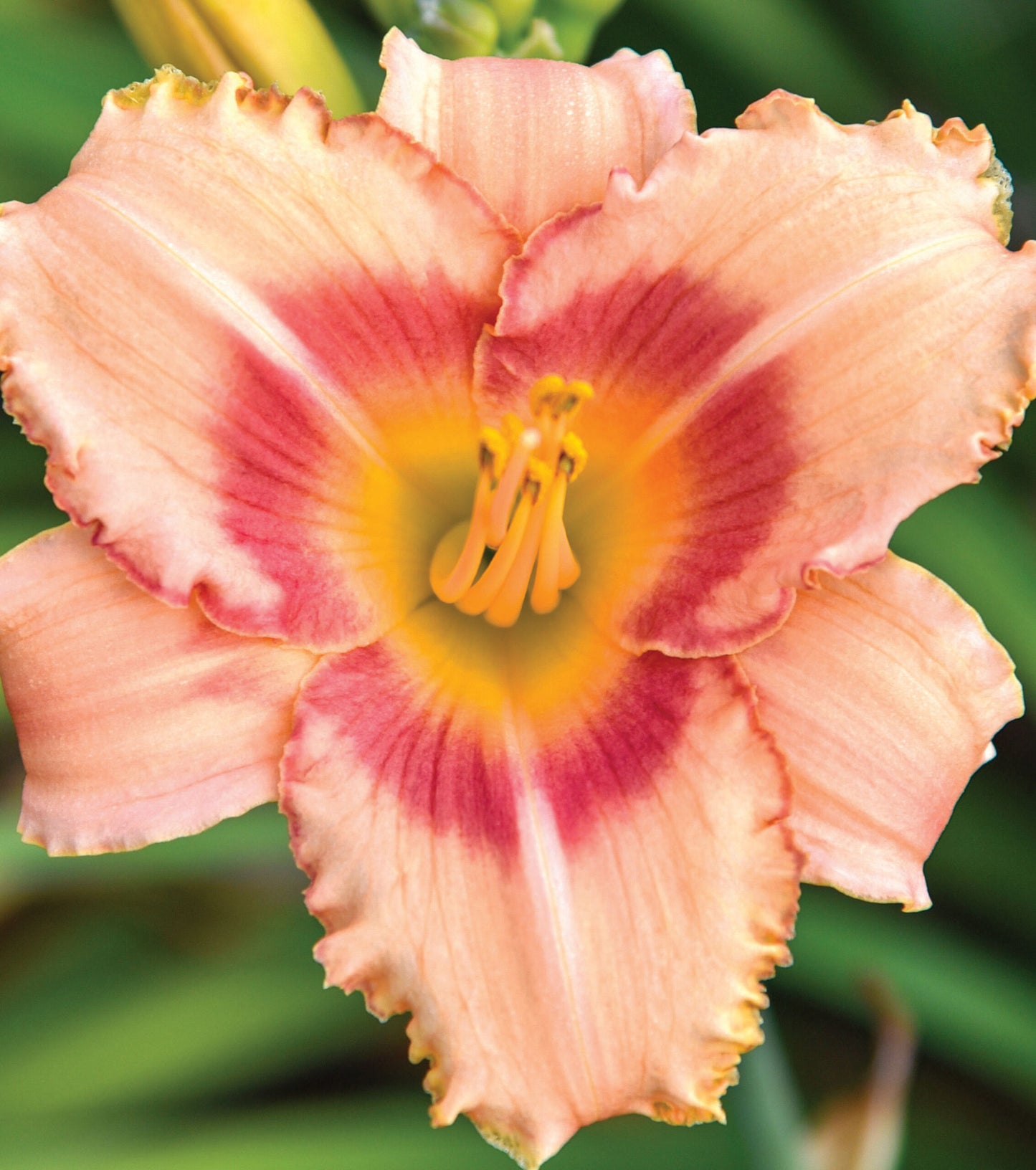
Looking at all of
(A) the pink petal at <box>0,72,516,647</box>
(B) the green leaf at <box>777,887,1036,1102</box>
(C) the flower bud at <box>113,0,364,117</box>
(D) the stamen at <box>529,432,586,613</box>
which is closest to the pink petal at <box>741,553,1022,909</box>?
(D) the stamen at <box>529,432,586,613</box>

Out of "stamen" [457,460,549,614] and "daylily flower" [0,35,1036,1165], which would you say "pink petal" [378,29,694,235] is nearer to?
"daylily flower" [0,35,1036,1165]

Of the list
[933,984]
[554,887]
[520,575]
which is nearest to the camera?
[554,887]

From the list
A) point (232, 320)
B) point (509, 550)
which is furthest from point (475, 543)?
point (232, 320)

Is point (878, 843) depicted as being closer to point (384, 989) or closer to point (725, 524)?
point (725, 524)

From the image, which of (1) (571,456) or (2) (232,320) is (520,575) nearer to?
(1) (571,456)

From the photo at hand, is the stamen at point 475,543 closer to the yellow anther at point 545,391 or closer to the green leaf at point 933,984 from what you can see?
the yellow anther at point 545,391

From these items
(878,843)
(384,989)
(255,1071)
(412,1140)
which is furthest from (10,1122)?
(878,843)
